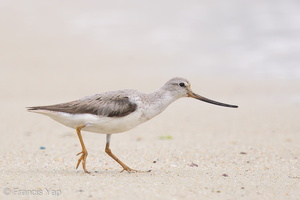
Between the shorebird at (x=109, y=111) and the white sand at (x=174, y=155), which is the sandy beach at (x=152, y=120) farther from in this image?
the shorebird at (x=109, y=111)

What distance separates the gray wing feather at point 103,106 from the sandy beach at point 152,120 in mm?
850

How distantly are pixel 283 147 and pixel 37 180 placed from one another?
540cm

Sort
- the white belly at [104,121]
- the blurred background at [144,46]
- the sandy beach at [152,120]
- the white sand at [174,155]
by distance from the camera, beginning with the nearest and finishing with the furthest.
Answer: the white sand at [174,155], the sandy beach at [152,120], the white belly at [104,121], the blurred background at [144,46]

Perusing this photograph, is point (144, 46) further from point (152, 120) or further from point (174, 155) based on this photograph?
point (174, 155)

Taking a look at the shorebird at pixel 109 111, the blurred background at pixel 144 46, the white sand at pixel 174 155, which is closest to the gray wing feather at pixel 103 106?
the shorebird at pixel 109 111

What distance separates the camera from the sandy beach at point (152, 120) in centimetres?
590

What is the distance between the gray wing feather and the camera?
6.49 metres

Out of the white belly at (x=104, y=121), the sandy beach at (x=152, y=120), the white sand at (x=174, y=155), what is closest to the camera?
the white sand at (x=174, y=155)

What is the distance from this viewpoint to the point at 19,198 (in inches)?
205

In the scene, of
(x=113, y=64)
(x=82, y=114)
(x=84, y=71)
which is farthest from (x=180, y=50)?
(x=82, y=114)

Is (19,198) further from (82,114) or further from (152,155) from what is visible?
(152,155)

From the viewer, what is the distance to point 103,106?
6.55 meters

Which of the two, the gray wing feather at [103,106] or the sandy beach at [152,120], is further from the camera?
the gray wing feather at [103,106]

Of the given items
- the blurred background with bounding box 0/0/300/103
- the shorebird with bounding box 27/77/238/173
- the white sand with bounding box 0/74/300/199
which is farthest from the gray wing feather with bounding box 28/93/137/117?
the blurred background with bounding box 0/0/300/103
